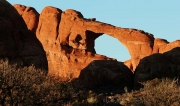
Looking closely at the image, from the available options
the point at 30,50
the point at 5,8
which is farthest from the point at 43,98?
the point at 5,8

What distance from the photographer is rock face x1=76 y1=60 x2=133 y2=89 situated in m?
38.7

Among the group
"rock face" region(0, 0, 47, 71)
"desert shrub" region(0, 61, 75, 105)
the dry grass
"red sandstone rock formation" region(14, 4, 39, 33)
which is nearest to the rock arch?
"red sandstone rock formation" region(14, 4, 39, 33)

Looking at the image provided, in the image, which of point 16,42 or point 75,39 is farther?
point 75,39

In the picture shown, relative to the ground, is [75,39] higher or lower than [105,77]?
higher

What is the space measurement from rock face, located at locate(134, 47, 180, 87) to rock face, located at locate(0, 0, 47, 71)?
43.8 feet

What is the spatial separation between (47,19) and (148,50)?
53.6 ft

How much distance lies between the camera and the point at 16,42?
2822 cm

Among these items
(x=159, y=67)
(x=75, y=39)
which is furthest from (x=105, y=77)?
(x=75, y=39)

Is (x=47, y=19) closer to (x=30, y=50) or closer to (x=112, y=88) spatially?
(x=112, y=88)

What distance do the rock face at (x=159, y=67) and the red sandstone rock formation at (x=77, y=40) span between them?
18273mm

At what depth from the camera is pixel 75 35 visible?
6338 centimetres

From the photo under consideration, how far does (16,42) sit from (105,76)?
13158 millimetres

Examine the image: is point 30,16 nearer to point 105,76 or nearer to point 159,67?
point 105,76

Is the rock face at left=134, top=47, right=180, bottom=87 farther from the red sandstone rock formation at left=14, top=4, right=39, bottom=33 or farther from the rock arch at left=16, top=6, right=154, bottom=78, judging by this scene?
the red sandstone rock formation at left=14, top=4, right=39, bottom=33
